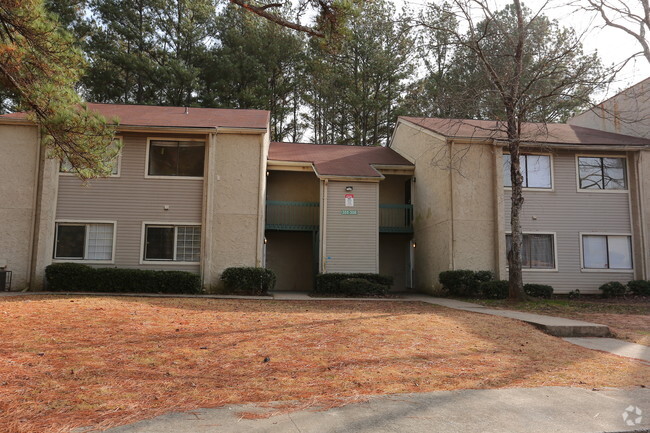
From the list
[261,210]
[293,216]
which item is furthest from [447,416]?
[293,216]

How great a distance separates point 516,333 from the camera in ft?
26.8

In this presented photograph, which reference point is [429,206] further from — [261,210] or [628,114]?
[628,114]

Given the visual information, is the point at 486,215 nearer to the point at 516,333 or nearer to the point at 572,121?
the point at 516,333

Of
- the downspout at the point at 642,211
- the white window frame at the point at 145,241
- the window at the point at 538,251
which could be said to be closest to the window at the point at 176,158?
the white window frame at the point at 145,241

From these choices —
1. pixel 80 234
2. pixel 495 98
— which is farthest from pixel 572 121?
pixel 80 234

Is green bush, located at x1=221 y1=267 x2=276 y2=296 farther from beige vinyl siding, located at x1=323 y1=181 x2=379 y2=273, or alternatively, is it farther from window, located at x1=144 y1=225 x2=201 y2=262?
beige vinyl siding, located at x1=323 y1=181 x2=379 y2=273

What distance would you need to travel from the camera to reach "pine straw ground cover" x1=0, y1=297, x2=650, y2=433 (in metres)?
3.97

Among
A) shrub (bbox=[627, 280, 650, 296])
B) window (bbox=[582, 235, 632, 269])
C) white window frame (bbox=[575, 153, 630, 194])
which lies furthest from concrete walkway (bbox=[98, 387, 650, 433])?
white window frame (bbox=[575, 153, 630, 194])

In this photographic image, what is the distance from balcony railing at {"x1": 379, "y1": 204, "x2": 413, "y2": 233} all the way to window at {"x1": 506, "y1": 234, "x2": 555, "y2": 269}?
452cm

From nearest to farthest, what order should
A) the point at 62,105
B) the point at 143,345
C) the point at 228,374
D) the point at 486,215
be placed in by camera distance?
the point at 228,374 < the point at 143,345 < the point at 62,105 < the point at 486,215

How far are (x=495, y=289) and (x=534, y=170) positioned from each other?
513cm

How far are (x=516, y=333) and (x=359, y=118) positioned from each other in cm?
2533

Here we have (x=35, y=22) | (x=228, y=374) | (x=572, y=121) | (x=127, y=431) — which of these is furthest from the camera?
(x=572, y=121)

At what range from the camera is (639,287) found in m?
15.9
